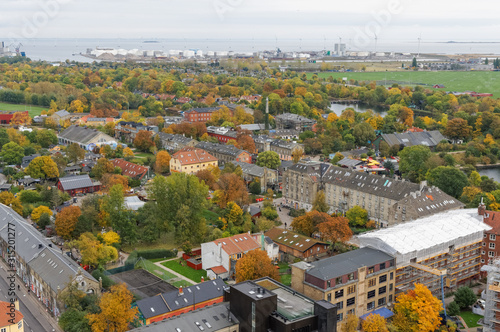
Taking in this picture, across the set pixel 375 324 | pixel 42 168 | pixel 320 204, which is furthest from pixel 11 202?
pixel 375 324

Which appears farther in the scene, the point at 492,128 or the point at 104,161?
the point at 492,128

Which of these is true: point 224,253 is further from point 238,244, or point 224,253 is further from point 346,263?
point 346,263

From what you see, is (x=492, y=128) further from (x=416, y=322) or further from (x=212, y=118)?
(x=416, y=322)

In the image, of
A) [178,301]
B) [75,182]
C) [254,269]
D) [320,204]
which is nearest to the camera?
[178,301]

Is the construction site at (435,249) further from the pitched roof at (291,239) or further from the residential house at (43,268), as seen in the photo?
the residential house at (43,268)

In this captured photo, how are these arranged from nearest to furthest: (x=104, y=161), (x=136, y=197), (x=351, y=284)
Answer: (x=351, y=284), (x=136, y=197), (x=104, y=161)

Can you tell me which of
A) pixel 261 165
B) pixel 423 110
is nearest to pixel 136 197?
pixel 261 165

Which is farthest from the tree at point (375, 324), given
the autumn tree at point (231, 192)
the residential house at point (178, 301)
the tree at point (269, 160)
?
the tree at point (269, 160)
